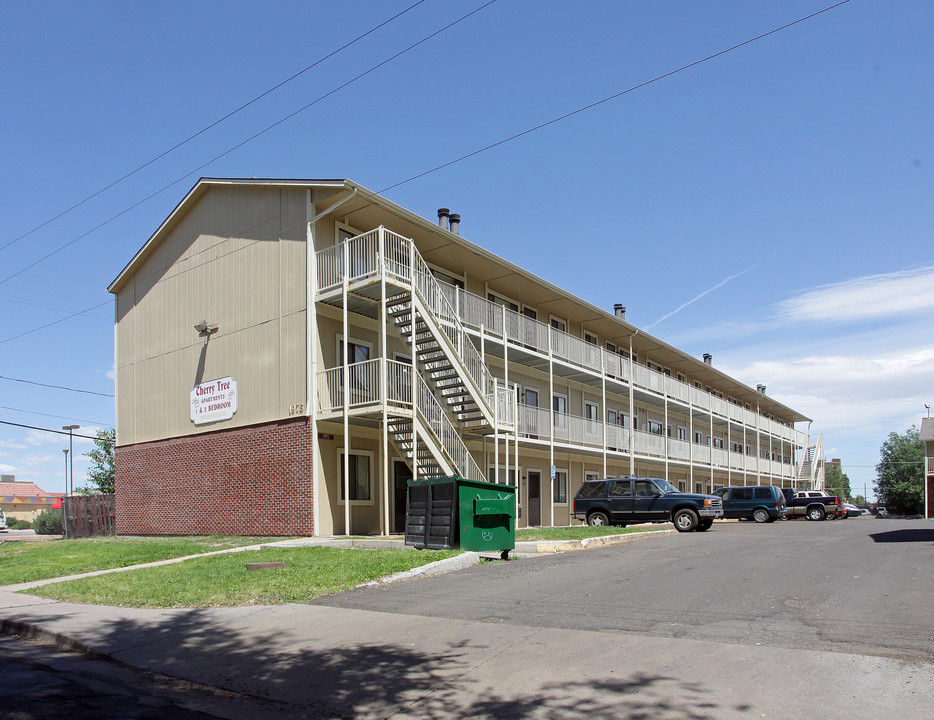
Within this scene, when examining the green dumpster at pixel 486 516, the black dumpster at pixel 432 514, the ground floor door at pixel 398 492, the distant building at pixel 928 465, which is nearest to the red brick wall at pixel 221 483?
the ground floor door at pixel 398 492

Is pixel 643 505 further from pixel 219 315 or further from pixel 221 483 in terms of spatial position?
pixel 219 315

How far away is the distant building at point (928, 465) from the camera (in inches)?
1983

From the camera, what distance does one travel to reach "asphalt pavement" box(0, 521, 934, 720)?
5422mm

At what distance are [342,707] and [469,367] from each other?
1687 cm

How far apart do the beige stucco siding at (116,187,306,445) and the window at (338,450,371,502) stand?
1.99 metres

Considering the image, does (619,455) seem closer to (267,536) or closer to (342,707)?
(267,536)

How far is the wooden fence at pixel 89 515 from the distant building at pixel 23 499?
222ft

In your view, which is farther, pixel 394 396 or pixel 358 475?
pixel 358 475

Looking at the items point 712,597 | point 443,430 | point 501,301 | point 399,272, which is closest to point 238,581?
point 712,597

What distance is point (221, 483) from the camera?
2216 cm

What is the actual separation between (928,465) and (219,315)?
150 feet

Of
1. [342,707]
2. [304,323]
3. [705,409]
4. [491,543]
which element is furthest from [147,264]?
[705,409]

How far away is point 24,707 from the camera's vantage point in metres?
5.97

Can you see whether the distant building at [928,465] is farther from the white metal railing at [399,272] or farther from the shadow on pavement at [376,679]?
the shadow on pavement at [376,679]
